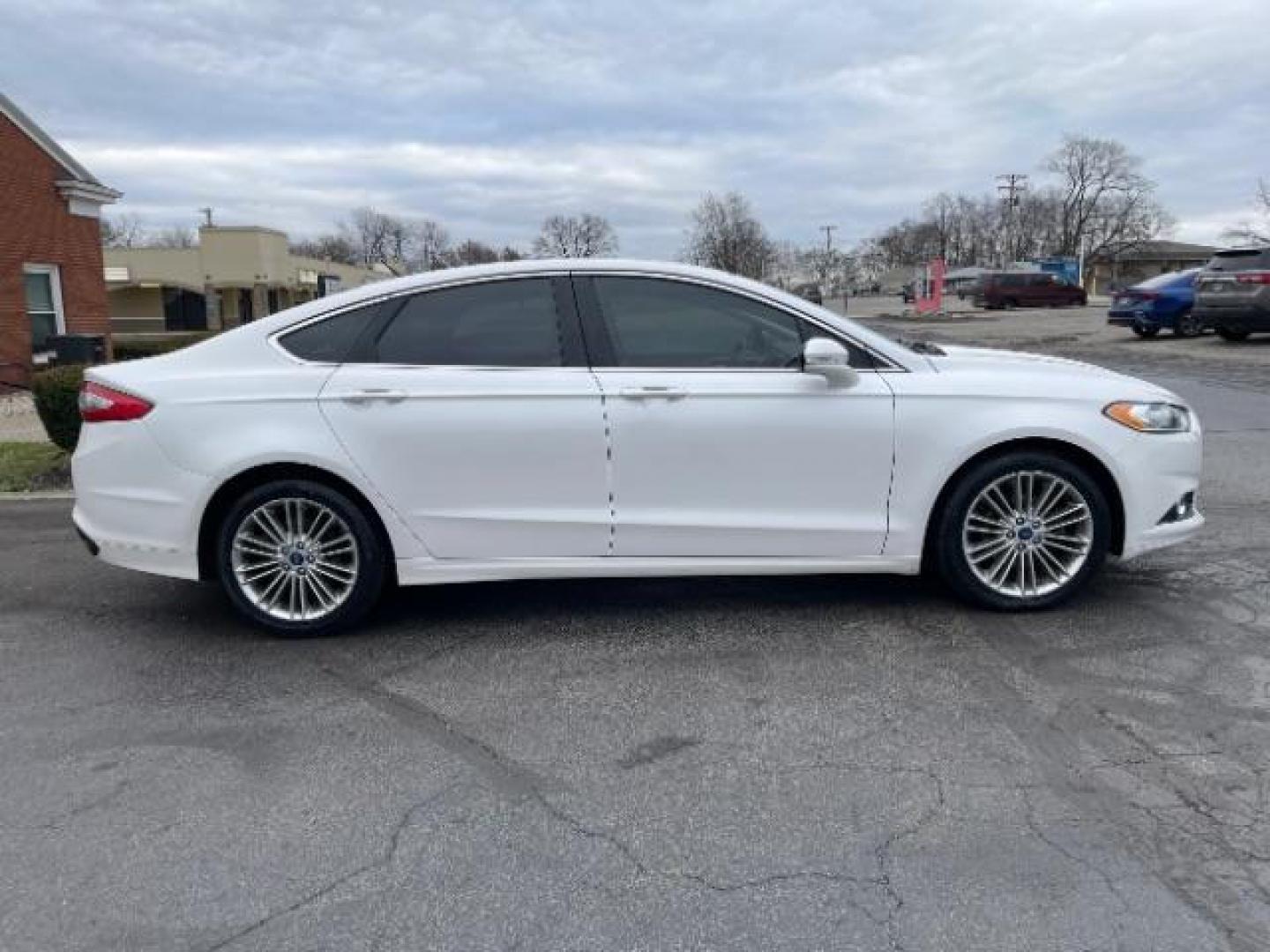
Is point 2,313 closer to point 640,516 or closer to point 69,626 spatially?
point 69,626

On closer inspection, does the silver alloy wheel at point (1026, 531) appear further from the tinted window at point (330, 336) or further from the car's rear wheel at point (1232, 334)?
the car's rear wheel at point (1232, 334)

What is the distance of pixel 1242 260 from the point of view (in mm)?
18781

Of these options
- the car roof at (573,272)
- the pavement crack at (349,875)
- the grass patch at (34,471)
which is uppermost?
the car roof at (573,272)

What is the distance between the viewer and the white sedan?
442cm

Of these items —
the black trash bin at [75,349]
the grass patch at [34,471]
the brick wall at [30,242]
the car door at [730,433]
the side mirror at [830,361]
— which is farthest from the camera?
the brick wall at [30,242]

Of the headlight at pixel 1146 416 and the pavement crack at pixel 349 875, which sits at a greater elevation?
the headlight at pixel 1146 416

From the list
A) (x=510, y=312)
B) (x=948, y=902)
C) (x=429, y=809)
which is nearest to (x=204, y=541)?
(x=510, y=312)

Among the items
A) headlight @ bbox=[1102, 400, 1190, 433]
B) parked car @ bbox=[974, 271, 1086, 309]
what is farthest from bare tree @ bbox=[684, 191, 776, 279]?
headlight @ bbox=[1102, 400, 1190, 433]

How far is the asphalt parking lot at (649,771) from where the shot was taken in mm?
2588

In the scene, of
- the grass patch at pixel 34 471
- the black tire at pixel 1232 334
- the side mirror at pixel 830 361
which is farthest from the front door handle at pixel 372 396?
the black tire at pixel 1232 334

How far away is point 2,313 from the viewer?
57.6 feet

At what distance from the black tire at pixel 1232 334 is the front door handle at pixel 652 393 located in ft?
63.0

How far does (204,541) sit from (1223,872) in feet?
13.3

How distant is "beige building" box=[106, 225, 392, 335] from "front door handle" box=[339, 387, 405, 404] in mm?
43254
